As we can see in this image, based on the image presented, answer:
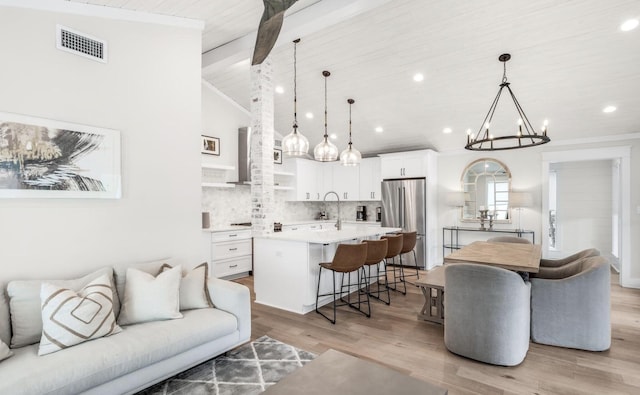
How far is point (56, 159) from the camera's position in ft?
8.24

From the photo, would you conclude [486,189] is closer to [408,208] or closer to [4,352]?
[408,208]

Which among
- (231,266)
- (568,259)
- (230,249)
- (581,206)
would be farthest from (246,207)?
(581,206)

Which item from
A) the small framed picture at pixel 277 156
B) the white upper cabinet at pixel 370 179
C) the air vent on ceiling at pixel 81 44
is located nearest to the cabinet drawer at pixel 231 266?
the small framed picture at pixel 277 156

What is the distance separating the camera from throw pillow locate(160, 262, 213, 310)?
2761 millimetres

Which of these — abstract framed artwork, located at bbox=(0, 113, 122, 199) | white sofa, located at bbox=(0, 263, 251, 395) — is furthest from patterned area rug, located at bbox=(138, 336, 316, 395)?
abstract framed artwork, located at bbox=(0, 113, 122, 199)

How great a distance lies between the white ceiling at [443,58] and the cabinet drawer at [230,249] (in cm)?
264

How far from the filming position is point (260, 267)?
430cm

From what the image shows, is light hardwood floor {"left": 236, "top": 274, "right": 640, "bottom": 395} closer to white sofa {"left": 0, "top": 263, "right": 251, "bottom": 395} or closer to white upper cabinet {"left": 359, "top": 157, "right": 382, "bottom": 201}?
white sofa {"left": 0, "top": 263, "right": 251, "bottom": 395}

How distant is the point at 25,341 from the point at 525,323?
367cm

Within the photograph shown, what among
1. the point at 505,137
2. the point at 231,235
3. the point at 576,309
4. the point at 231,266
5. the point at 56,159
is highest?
the point at 505,137

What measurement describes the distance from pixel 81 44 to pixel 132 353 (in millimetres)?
2410

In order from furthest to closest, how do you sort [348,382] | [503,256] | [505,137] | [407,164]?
1. [407,164]
2. [503,256]
3. [505,137]
4. [348,382]

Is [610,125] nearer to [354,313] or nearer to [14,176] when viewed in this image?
[354,313]

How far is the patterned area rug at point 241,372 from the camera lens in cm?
233
